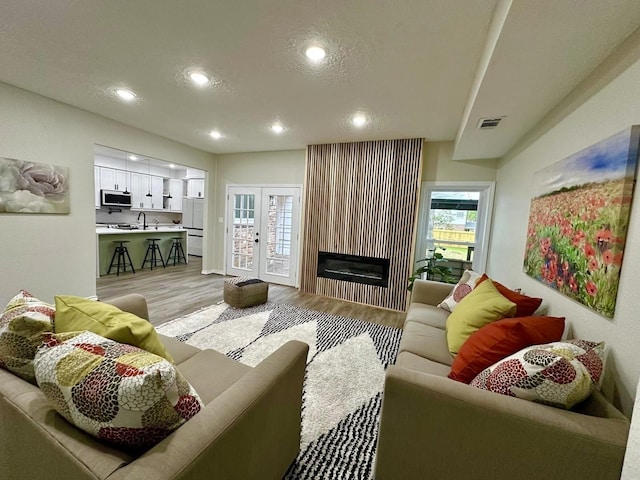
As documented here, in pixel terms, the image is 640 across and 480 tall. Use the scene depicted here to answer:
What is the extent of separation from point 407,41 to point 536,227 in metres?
1.71

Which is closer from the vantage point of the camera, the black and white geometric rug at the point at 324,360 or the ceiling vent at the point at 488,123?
the black and white geometric rug at the point at 324,360

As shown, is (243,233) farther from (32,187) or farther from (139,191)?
(139,191)

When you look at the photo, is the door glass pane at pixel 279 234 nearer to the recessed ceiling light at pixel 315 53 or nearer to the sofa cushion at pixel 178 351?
the recessed ceiling light at pixel 315 53

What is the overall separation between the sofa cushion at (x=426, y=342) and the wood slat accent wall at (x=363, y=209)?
1.93 m

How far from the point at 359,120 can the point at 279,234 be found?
266 centimetres

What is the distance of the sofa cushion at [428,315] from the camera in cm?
231

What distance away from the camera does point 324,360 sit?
2430mm

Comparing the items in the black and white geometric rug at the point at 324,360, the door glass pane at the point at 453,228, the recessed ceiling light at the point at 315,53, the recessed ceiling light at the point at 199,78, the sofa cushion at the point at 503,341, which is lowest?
the black and white geometric rug at the point at 324,360

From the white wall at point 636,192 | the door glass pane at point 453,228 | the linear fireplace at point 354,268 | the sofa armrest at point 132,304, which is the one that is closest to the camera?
the white wall at point 636,192

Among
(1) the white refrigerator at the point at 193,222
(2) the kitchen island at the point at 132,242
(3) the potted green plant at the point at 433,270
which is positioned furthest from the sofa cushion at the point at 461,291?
(1) the white refrigerator at the point at 193,222

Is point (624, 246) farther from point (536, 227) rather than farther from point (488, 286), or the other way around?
point (536, 227)

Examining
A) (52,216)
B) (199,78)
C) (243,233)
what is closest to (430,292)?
(199,78)

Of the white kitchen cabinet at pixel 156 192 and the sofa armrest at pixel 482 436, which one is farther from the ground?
the white kitchen cabinet at pixel 156 192

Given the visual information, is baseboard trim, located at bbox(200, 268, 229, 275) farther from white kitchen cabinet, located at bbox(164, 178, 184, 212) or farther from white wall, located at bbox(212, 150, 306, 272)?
white kitchen cabinet, located at bbox(164, 178, 184, 212)
